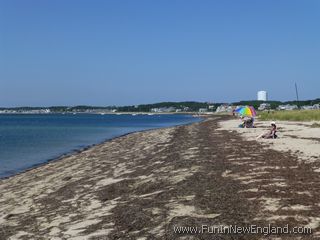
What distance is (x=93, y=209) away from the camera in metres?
11.3

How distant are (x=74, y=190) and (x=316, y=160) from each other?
29.8 ft

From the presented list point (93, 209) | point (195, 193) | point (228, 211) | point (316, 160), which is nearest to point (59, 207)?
point (93, 209)

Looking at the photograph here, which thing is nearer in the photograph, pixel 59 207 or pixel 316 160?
pixel 59 207

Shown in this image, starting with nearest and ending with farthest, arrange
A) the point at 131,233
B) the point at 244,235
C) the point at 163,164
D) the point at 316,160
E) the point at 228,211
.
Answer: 1. the point at 244,235
2. the point at 131,233
3. the point at 228,211
4. the point at 316,160
5. the point at 163,164

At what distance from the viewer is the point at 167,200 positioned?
11.1 metres

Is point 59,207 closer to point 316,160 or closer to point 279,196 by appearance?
point 279,196

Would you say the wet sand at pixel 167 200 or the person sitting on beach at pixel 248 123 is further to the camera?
the person sitting on beach at pixel 248 123

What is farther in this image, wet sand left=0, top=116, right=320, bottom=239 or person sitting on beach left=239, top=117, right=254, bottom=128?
person sitting on beach left=239, top=117, right=254, bottom=128

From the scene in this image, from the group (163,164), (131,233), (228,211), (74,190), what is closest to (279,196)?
(228,211)

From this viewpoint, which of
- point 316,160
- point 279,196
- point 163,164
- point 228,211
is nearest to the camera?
point 228,211

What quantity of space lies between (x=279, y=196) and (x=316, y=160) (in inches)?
269

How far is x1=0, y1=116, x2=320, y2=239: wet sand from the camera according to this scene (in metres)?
8.84

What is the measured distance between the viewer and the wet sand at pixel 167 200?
884 centimetres

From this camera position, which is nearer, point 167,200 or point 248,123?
point 167,200
